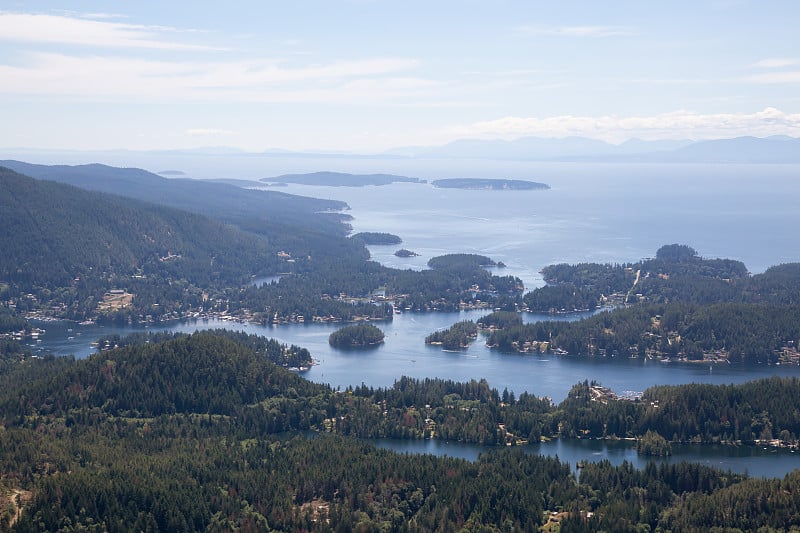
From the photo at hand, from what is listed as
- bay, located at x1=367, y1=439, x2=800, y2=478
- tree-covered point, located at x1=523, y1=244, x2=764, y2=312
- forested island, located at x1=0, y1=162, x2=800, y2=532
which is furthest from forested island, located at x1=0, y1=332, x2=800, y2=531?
tree-covered point, located at x1=523, y1=244, x2=764, y2=312

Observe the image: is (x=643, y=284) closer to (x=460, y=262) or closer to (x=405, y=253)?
(x=460, y=262)

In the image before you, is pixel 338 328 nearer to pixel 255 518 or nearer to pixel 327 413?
pixel 327 413

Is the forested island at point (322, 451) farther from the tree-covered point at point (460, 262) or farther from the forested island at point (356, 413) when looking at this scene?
the tree-covered point at point (460, 262)

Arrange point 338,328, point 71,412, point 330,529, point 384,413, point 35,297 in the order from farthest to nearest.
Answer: point 35,297
point 338,328
point 384,413
point 71,412
point 330,529

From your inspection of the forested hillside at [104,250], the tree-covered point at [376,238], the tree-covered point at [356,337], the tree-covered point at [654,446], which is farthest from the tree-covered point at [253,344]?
the tree-covered point at [376,238]

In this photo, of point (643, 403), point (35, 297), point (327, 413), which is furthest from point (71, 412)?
point (35, 297)

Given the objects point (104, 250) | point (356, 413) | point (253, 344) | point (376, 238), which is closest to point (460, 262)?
point (376, 238)
